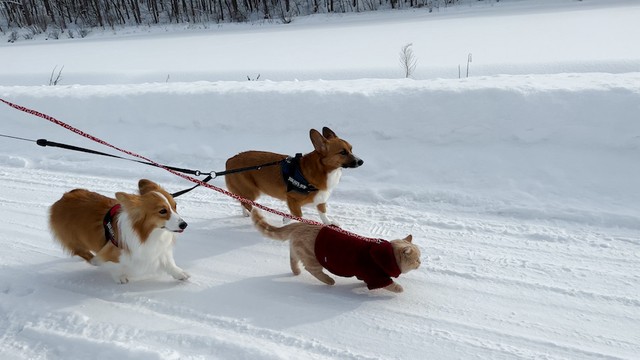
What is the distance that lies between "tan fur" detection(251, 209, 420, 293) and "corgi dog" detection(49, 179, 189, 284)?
788 mm

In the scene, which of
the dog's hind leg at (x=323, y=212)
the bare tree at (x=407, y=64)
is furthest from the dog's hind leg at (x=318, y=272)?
the bare tree at (x=407, y=64)

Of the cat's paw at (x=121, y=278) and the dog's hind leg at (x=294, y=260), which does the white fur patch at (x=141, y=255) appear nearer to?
the cat's paw at (x=121, y=278)

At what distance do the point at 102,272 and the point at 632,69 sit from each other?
27.5 ft

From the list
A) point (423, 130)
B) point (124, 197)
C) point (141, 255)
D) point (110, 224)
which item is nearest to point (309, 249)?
point (141, 255)

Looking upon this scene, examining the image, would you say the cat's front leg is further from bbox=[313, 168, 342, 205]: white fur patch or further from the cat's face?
bbox=[313, 168, 342, 205]: white fur patch

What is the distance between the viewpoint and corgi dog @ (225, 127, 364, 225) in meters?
4.53

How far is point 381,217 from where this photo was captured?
4961 millimetres

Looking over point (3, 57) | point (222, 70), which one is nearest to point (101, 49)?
point (3, 57)

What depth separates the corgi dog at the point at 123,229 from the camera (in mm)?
3508

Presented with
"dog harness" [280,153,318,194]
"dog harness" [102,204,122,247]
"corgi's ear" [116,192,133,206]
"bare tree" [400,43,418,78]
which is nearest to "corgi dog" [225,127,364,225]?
"dog harness" [280,153,318,194]

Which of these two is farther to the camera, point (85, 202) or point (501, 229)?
point (501, 229)

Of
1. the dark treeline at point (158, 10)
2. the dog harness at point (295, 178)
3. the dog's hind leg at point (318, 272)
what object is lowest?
the dog's hind leg at point (318, 272)

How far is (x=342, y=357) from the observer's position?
309 centimetres

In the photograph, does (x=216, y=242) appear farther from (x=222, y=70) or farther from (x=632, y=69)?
(x=222, y=70)
